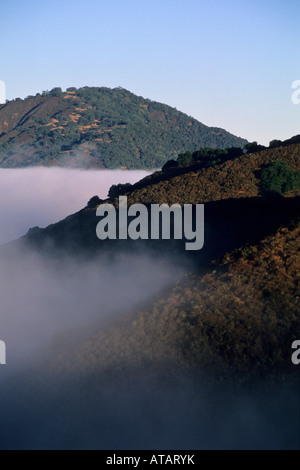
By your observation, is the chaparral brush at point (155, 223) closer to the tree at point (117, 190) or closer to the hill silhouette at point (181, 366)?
the hill silhouette at point (181, 366)

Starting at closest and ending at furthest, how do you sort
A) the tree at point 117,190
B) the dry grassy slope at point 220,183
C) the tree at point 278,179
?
the tree at point 278,179 < the dry grassy slope at point 220,183 < the tree at point 117,190

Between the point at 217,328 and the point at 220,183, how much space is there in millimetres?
36457

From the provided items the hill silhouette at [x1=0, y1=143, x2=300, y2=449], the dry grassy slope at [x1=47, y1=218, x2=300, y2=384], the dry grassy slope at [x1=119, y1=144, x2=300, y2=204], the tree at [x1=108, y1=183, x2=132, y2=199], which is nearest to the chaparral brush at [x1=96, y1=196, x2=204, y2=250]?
the dry grassy slope at [x1=119, y1=144, x2=300, y2=204]

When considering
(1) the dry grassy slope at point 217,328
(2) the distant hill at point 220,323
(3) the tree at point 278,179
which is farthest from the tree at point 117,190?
(1) the dry grassy slope at point 217,328

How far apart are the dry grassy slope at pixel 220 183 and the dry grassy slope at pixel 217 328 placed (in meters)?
25.8

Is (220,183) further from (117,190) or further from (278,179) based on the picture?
(117,190)

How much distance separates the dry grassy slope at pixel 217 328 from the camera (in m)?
20.5

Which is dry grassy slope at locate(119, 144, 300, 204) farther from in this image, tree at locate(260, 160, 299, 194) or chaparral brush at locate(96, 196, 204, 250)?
chaparral brush at locate(96, 196, 204, 250)

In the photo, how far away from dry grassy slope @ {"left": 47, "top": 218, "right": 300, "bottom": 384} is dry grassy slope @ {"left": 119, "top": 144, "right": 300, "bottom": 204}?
2577cm

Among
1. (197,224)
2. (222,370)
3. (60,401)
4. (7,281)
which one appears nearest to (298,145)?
(197,224)

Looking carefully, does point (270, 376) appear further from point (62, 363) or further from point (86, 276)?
point (86, 276)

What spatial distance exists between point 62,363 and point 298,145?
53.2 metres

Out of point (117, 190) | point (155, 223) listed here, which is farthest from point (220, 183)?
point (117, 190)

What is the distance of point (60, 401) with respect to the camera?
19.8 metres
